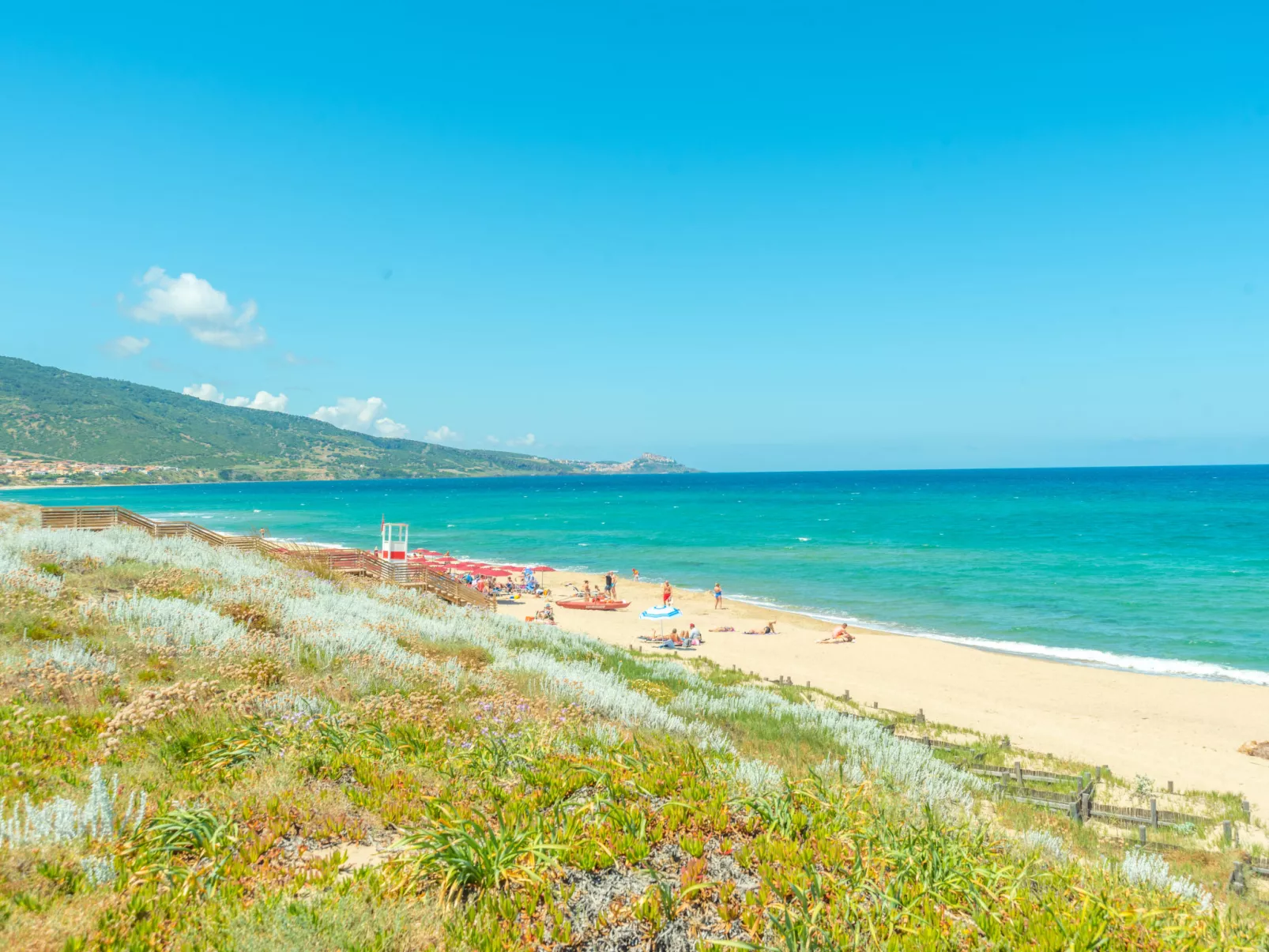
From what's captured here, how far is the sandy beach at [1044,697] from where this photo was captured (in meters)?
16.1

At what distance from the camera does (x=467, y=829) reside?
4277 millimetres

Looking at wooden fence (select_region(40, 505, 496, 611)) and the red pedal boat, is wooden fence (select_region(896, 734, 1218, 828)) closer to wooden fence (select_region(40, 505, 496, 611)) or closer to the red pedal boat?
wooden fence (select_region(40, 505, 496, 611))

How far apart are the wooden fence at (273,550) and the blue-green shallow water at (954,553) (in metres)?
21.0

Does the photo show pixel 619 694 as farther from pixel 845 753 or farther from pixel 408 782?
pixel 408 782

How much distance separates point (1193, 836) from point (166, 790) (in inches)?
503

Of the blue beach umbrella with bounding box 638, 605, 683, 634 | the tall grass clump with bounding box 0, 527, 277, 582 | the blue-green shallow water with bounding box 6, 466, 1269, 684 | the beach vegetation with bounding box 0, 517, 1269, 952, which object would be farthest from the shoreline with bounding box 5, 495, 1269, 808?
the tall grass clump with bounding box 0, 527, 277, 582

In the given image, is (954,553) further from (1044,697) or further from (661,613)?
(1044,697)

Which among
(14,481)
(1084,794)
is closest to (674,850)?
(1084,794)

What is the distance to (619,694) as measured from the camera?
8.90 meters

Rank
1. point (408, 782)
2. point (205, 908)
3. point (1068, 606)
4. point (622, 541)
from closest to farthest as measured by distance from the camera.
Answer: point (205, 908), point (408, 782), point (1068, 606), point (622, 541)

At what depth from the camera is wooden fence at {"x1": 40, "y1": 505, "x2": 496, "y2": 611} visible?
21375 millimetres

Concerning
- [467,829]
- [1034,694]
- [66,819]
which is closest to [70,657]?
[66,819]

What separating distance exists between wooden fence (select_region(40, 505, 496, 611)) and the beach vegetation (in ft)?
45.4

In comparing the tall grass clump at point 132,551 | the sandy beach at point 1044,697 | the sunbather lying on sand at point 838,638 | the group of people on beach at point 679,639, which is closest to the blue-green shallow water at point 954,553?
the sandy beach at point 1044,697
